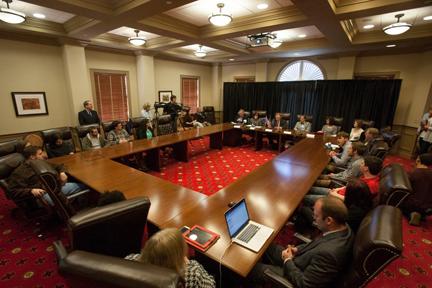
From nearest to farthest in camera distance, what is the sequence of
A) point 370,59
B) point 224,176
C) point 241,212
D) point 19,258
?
point 241,212
point 19,258
point 224,176
point 370,59

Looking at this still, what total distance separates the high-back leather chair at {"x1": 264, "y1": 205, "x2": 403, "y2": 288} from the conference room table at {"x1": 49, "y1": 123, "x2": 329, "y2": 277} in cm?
47

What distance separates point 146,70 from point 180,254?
258 inches

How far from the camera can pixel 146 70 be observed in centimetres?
660

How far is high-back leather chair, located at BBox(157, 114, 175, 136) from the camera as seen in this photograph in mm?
5472

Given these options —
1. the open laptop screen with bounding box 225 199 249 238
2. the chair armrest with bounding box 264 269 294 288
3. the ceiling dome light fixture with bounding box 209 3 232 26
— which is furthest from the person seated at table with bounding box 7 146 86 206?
the ceiling dome light fixture with bounding box 209 3 232 26

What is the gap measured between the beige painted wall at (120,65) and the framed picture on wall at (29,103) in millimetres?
1390

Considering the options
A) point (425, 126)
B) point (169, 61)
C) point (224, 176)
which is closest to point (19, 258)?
point (224, 176)

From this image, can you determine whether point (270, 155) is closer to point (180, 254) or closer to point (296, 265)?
point (296, 265)

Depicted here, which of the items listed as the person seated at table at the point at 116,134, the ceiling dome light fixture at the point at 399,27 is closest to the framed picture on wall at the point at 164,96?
the person seated at table at the point at 116,134

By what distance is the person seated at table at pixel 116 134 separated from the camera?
4.50m

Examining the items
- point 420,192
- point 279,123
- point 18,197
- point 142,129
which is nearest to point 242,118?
point 279,123

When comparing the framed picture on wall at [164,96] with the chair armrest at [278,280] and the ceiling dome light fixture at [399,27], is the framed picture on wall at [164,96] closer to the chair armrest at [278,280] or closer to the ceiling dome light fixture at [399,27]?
the ceiling dome light fixture at [399,27]

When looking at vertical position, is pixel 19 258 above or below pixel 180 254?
below

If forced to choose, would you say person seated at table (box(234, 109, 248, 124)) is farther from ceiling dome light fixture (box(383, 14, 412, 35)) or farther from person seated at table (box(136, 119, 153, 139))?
ceiling dome light fixture (box(383, 14, 412, 35))
